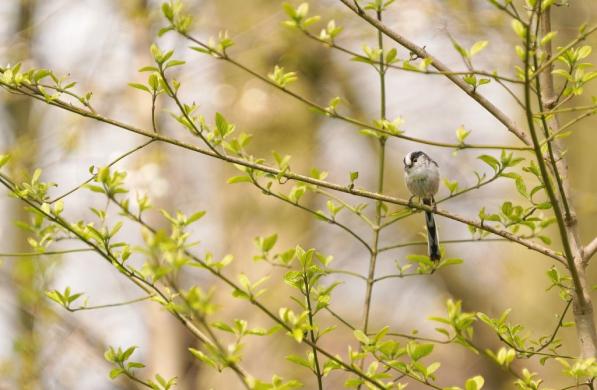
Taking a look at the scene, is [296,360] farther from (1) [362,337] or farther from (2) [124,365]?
(2) [124,365]

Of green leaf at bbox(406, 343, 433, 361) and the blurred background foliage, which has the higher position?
the blurred background foliage

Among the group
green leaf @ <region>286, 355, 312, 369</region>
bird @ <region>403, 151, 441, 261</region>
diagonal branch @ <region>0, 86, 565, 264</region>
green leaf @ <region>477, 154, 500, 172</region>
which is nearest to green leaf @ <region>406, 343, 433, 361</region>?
green leaf @ <region>286, 355, 312, 369</region>

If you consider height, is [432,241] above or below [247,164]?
above

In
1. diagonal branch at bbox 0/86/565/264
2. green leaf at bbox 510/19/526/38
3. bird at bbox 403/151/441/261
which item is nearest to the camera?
green leaf at bbox 510/19/526/38

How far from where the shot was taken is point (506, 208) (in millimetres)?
2225

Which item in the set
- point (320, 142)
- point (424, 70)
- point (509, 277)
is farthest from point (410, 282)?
point (424, 70)

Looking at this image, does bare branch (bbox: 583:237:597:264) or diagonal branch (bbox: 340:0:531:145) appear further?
bare branch (bbox: 583:237:597:264)

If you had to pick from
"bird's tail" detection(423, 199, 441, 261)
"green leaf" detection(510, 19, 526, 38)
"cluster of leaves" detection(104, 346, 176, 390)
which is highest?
"bird's tail" detection(423, 199, 441, 261)

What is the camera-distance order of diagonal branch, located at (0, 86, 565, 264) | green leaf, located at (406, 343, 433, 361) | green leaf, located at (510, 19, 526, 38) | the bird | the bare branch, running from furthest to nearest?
the bird
the bare branch
diagonal branch, located at (0, 86, 565, 264)
green leaf, located at (406, 343, 433, 361)
green leaf, located at (510, 19, 526, 38)

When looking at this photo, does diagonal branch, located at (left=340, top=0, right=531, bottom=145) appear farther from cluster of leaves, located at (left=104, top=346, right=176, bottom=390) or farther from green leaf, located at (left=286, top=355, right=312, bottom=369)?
cluster of leaves, located at (left=104, top=346, right=176, bottom=390)

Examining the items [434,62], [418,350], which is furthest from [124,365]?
[434,62]

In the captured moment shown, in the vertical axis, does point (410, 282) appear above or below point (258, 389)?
above

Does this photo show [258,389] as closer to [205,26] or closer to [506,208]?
[506,208]

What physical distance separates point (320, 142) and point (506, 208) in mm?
3949
